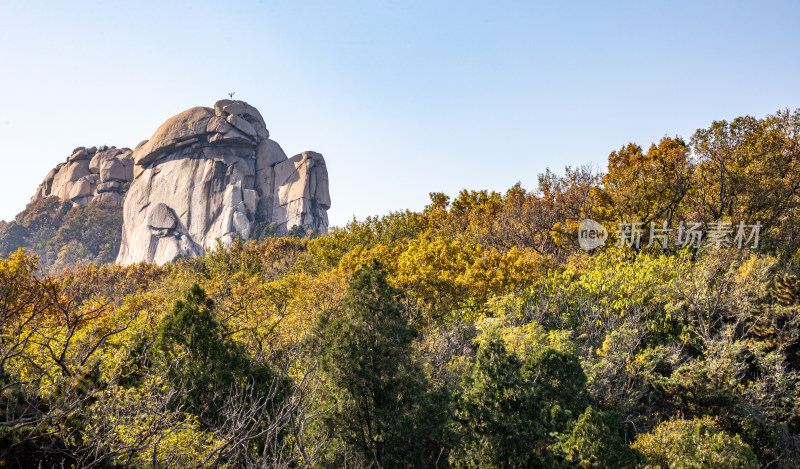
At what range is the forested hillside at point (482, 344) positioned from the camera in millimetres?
8383

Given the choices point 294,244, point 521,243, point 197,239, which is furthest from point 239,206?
point 521,243

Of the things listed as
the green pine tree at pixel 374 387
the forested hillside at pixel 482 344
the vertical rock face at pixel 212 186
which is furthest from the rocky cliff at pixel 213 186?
the green pine tree at pixel 374 387

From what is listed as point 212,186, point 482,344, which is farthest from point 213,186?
point 482,344

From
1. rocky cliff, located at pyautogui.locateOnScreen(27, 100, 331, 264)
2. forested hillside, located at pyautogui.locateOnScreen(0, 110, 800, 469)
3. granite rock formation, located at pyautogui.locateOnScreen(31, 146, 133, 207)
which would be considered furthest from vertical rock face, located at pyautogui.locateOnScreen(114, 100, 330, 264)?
forested hillside, located at pyautogui.locateOnScreen(0, 110, 800, 469)

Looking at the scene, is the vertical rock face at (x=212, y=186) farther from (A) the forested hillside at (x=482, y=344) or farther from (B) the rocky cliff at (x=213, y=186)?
(A) the forested hillside at (x=482, y=344)

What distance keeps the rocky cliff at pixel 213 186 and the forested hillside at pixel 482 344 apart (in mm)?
61162

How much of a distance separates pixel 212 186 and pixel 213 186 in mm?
172

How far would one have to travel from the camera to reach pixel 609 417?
13.8m

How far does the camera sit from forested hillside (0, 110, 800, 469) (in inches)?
330

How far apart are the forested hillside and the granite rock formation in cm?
9325

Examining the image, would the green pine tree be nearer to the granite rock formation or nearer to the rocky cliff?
the rocky cliff

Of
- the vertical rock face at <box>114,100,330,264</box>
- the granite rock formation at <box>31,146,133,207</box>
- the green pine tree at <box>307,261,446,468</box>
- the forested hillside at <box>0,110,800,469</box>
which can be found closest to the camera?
the forested hillside at <box>0,110,800,469</box>

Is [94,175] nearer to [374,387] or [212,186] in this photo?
[212,186]

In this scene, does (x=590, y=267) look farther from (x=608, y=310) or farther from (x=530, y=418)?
(x=530, y=418)
